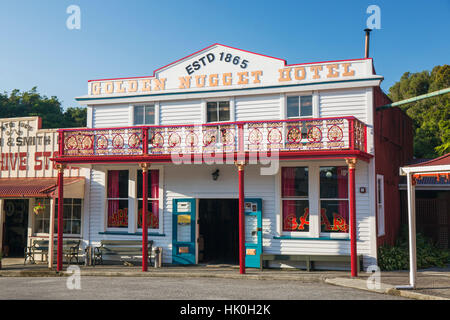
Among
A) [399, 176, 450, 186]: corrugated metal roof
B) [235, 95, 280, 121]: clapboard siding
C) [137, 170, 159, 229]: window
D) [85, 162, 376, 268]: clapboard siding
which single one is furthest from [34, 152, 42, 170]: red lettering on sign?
[399, 176, 450, 186]: corrugated metal roof

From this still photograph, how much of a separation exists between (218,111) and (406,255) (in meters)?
7.60

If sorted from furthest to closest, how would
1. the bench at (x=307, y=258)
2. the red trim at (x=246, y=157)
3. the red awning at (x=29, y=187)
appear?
1. the red awning at (x=29, y=187)
2. the bench at (x=307, y=258)
3. the red trim at (x=246, y=157)

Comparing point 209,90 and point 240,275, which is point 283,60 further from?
point 240,275

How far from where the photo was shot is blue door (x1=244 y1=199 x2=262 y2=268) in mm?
14023

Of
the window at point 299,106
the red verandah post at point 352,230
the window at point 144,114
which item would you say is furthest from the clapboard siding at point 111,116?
the red verandah post at point 352,230

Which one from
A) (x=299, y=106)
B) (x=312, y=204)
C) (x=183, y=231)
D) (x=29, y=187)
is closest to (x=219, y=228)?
(x=183, y=231)

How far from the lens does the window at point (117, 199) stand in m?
15.6

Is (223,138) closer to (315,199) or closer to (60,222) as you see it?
(315,199)

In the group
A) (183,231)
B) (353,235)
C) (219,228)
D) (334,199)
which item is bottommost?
(219,228)

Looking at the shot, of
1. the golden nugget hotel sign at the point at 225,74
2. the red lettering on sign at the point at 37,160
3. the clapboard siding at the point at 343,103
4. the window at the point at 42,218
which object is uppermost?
the golden nugget hotel sign at the point at 225,74

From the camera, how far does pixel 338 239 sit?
13.4 metres

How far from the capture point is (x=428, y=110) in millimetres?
39062

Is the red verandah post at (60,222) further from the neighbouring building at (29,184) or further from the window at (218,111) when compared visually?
the window at (218,111)

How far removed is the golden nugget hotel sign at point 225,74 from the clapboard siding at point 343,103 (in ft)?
1.62
